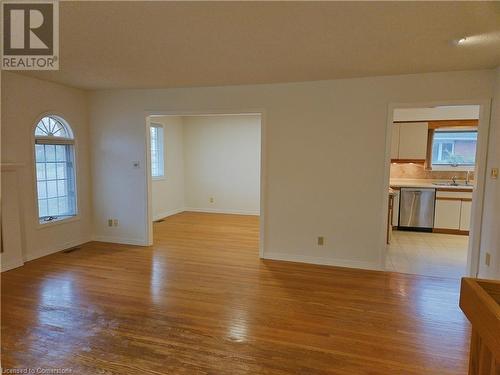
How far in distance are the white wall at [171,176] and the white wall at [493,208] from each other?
579 centimetres

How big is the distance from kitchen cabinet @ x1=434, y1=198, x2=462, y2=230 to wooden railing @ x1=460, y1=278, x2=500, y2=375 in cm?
517

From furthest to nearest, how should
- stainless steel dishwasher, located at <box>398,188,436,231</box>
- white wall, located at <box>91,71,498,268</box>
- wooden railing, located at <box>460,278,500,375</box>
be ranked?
stainless steel dishwasher, located at <box>398,188,436,231</box>, white wall, located at <box>91,71,498,268</box>, wooden railing, located at <box>460,278,500,375</box>

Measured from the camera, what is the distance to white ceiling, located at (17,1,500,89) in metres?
2.02

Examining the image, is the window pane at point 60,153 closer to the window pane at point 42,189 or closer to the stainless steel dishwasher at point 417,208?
the window pane at point 42,189

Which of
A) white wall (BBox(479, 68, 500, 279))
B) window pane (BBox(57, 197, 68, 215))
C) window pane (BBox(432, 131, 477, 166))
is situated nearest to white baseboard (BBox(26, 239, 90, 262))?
window pane (BBox(57, 197, 68, 215))

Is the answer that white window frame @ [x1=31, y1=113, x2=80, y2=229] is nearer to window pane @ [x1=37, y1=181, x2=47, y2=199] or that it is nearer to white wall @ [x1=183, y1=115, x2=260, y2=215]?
window pane @ [x1=37, y1=181, x2=47, y2=199]

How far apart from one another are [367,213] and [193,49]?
282cm

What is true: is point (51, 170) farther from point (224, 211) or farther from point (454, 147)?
point (454, 147)

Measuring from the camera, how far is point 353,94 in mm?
3859

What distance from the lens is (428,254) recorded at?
183 inches

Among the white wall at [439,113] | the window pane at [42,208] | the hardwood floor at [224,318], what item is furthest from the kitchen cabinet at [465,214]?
the window pane at [42,208]

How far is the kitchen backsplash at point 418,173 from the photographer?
20.8ft

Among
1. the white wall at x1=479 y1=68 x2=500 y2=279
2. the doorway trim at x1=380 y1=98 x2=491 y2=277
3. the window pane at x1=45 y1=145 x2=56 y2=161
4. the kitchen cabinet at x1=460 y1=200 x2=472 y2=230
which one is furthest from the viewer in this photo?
the kitchen cabinet at x1=460 y1=200 x2=472 y2=230

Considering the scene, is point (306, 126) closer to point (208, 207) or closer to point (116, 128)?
point (116, 128)
